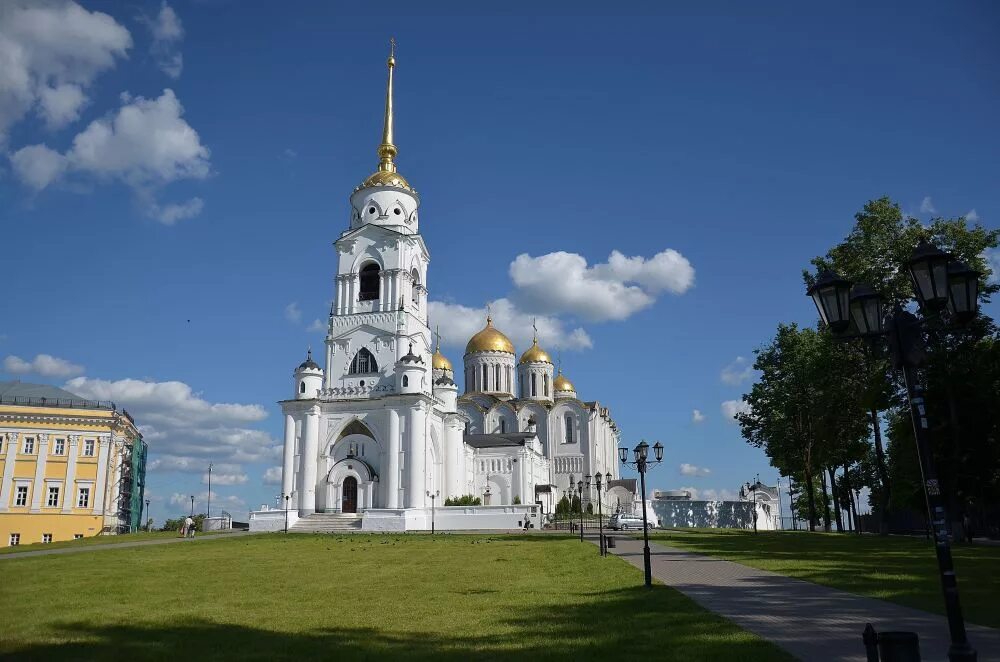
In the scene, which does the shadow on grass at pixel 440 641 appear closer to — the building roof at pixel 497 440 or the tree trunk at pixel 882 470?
the tree trunk at pixel 882 470

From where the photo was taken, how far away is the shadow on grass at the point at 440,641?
9539mm

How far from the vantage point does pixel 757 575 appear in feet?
63.3

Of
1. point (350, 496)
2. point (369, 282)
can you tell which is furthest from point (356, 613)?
point (369, 282)

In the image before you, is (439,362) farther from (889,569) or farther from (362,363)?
(889,569)

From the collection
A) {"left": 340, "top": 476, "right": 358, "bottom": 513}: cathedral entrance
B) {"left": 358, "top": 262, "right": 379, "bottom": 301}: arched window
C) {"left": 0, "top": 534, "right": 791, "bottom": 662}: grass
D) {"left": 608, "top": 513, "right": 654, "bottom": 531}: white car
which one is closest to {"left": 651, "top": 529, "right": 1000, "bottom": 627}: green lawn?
{"left": 0, "top": 534, "right": 791, "bottom": 662}: grass

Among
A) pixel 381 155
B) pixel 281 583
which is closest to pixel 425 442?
pixel 381 155

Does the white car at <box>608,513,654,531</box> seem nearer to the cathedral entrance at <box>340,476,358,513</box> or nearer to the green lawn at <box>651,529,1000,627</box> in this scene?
the cathedral entrance at <box>340,476,358,513</box>

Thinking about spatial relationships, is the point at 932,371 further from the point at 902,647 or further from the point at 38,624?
the point at 38,624

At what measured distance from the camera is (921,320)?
29.6 feet

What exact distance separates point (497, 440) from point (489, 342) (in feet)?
60.1

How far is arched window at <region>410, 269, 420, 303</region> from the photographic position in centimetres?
5973

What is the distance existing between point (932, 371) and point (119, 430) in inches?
2255

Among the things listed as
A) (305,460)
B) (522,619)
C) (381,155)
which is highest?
(381,155)

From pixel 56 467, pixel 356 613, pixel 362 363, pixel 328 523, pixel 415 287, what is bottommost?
pixel 356 613
